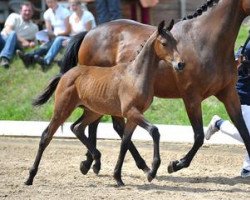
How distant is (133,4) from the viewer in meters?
15.8

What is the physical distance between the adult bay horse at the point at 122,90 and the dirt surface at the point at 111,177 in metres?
0.26

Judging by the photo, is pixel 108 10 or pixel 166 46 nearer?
pixel 166 46

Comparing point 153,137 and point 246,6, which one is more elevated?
point 246,6

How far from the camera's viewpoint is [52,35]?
14570 millimetres

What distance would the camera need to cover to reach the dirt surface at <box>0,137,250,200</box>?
24.2ft

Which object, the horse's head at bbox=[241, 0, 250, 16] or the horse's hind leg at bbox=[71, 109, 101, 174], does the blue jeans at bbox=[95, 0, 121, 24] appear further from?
the horse's head at bbox=[241, 0, 250, 16]

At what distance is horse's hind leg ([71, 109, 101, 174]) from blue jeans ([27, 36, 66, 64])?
18.3ft

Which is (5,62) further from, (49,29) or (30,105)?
(30,105)

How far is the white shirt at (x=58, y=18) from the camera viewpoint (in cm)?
1427

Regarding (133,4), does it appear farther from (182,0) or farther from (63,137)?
(63,137)

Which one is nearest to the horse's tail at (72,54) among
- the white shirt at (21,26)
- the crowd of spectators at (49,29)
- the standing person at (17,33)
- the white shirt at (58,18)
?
the crowd of spectators at (49,29)

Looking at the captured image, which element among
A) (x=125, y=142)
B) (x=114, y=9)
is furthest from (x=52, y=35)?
(x=125, y=142)

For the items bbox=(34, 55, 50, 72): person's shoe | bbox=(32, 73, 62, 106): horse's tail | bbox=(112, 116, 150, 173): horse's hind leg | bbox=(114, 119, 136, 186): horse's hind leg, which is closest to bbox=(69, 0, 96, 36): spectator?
bbox=(34, 55, 50, 72): person's shoe

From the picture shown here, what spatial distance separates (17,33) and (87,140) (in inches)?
260
